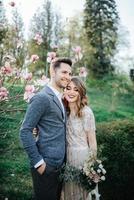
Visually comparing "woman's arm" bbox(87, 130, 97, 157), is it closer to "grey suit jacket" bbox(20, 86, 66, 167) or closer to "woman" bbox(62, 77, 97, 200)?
"woman" bbox(62, 77, 97, 200)

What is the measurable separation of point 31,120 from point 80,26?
32870mm

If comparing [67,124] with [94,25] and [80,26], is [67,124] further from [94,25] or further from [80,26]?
[80,26]

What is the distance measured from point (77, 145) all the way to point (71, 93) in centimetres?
49

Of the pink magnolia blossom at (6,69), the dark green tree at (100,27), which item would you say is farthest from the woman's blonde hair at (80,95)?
the dark green tree at (100,27)

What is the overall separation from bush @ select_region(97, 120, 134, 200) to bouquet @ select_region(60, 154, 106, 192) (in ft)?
5.07

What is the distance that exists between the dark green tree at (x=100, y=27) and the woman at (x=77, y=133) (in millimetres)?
28180

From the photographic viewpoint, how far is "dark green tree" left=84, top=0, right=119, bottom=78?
3278cm

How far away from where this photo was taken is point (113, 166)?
19.1 ft

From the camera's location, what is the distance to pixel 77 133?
4.16 metres

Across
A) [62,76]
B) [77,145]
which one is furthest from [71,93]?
[77,145]

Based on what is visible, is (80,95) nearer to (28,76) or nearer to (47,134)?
(47,134)

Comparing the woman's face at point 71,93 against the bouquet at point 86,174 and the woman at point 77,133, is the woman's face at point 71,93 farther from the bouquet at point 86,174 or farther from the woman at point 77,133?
the bouquet at point 86,174

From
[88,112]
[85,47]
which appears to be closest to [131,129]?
[88,112]

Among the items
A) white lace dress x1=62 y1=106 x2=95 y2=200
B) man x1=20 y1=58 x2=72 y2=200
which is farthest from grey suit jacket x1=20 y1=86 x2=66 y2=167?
Answer: white lace dress x1=62 y1=106 x2=95 y2=200
